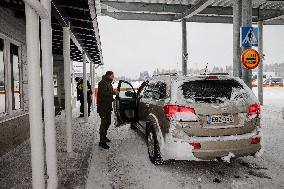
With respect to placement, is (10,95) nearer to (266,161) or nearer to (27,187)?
(27,187)

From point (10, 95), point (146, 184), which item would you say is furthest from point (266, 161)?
point (10, 95)

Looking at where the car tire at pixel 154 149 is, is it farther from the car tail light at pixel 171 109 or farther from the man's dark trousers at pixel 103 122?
the man's dark trousers at pixel 103 122

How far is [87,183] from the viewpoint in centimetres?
487

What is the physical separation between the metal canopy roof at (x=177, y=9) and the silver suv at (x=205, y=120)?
43.6 feet

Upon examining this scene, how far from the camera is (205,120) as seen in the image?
4965mm

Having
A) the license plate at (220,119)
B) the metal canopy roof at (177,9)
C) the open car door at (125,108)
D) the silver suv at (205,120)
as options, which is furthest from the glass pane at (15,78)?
the metal canopy roof at (177,9)

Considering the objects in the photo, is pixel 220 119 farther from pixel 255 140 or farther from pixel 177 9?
pixel 177 9

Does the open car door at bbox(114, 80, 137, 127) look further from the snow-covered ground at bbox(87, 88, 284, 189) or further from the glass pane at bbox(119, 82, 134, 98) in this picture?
the snow-covered ground at bbox(87, 88, 284, 189)

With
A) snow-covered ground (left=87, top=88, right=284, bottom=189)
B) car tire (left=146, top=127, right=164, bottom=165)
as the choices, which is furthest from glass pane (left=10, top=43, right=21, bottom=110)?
car tire (left=146, top=127, right=164, bottom=165)

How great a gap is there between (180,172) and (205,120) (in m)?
1.10

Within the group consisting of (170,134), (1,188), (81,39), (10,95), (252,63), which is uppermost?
(81,39)

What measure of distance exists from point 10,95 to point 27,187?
3.49m

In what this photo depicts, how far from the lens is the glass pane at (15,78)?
324 inches

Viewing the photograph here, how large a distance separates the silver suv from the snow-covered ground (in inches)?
14.1
